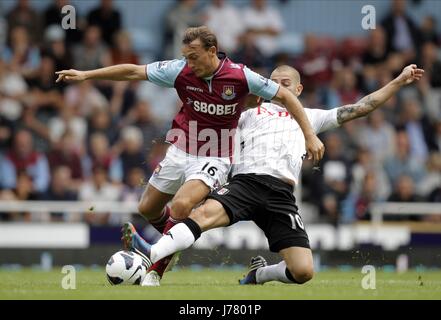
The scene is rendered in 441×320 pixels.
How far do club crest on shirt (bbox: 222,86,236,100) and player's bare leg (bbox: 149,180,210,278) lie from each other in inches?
32.0

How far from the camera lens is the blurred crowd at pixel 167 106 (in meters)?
16.6

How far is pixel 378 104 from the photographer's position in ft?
35.1

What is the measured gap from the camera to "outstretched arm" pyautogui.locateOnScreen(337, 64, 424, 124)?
10578 mm

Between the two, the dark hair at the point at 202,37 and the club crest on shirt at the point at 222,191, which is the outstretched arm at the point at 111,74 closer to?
the dark hair at the point at 202,37

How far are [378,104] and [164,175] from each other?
7.12ft

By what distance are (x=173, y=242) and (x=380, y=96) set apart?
2.58m

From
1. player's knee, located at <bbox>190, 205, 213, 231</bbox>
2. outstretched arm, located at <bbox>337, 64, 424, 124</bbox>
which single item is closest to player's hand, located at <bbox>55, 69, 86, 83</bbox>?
player's knee, located at <bbox>190, 205, 213, 231</bbox>

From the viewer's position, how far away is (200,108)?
34.0 feet

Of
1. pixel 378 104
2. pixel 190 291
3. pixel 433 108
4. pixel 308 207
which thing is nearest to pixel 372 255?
pixel 308 207

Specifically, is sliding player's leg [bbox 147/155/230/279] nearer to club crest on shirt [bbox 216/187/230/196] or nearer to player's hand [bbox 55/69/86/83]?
club crest on shirt [bbox 216/187/230/196]

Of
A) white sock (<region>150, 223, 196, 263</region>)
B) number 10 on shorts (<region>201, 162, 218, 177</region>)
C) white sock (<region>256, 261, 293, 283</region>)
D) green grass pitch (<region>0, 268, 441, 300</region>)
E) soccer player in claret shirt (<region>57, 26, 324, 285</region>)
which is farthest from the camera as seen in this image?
white sock (<region>256, 261, 293, 283</region>)

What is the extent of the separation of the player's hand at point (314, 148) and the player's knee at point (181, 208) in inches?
47.3

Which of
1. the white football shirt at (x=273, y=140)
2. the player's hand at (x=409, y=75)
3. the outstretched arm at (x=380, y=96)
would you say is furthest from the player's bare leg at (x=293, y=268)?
the player's hand at (x=409, y=75)

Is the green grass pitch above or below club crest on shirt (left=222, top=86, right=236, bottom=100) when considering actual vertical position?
below
